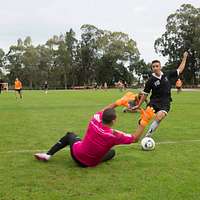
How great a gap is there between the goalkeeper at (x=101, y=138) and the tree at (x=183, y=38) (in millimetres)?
83157

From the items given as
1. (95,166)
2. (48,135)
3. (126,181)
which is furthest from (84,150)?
(48,135)

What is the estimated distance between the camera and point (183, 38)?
90.4 meters

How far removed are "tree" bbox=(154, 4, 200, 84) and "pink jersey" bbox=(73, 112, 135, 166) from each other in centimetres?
8320

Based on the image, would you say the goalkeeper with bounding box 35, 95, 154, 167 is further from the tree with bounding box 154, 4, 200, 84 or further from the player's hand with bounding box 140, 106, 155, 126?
the tree with bounding box 154, 4, 200, 84

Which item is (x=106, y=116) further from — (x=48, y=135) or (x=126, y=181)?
(x=48, y=135)

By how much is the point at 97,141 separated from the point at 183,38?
286 ft

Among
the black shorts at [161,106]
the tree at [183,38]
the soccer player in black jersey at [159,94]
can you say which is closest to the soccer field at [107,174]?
the soccer player in black jersey at [159,94]

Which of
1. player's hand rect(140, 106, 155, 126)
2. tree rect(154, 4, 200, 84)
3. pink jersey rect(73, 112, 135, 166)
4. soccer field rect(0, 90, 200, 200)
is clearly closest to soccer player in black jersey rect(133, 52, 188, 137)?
soccer field rect(0, 90, 200, 200)

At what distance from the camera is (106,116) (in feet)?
21.1

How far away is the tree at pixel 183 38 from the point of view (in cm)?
8894

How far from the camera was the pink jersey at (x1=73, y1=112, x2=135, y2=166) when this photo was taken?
256 inches

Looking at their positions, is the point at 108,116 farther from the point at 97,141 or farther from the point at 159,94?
the point at 159,94

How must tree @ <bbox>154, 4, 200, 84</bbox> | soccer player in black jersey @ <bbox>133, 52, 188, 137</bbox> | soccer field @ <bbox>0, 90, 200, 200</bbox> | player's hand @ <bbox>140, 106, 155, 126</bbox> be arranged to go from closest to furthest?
soccer field @ <bbox>0, 90, 200, 200</bbox> → player's hand @ <bbox>140, 106, 155, 126</bbox> → soccer player in black jersey @ <bbox>133, 52, 188, 137</bbox> → tree @ <bbox>154, 4, 200, 84</bbox>

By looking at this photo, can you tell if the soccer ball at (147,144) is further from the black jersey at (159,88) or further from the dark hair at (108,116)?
the dark hair at (108,116)
